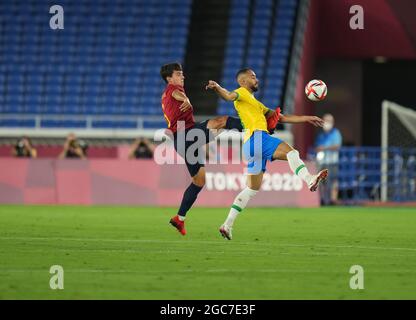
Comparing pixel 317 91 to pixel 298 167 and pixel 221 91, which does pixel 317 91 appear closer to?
pixel 298 167

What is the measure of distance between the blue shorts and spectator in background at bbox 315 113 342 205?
11.2 m

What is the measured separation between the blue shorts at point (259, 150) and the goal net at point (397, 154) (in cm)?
1147

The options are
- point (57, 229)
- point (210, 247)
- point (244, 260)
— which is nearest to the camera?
point (244, 260)

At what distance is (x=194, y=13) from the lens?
31.4m

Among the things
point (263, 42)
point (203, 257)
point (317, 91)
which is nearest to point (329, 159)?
point (263, 42)

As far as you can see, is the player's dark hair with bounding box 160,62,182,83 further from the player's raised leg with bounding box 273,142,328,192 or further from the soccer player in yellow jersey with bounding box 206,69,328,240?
the player's raised leg with bounding box 273,142,328,192

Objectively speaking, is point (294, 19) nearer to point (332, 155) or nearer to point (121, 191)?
point (332, 155)

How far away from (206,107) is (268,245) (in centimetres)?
1797

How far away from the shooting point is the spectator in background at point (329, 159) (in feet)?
78.2

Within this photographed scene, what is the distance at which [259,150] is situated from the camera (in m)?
12.4

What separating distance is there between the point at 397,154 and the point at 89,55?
10.2 m

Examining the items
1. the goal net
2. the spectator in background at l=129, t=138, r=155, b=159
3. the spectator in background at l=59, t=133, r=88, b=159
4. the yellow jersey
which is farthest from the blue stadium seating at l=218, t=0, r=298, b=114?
the yellow jersey

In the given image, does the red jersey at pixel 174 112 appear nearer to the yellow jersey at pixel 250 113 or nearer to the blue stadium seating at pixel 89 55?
the yellow jersey at pixel 250 113

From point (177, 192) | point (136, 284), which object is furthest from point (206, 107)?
point (136, 284)
